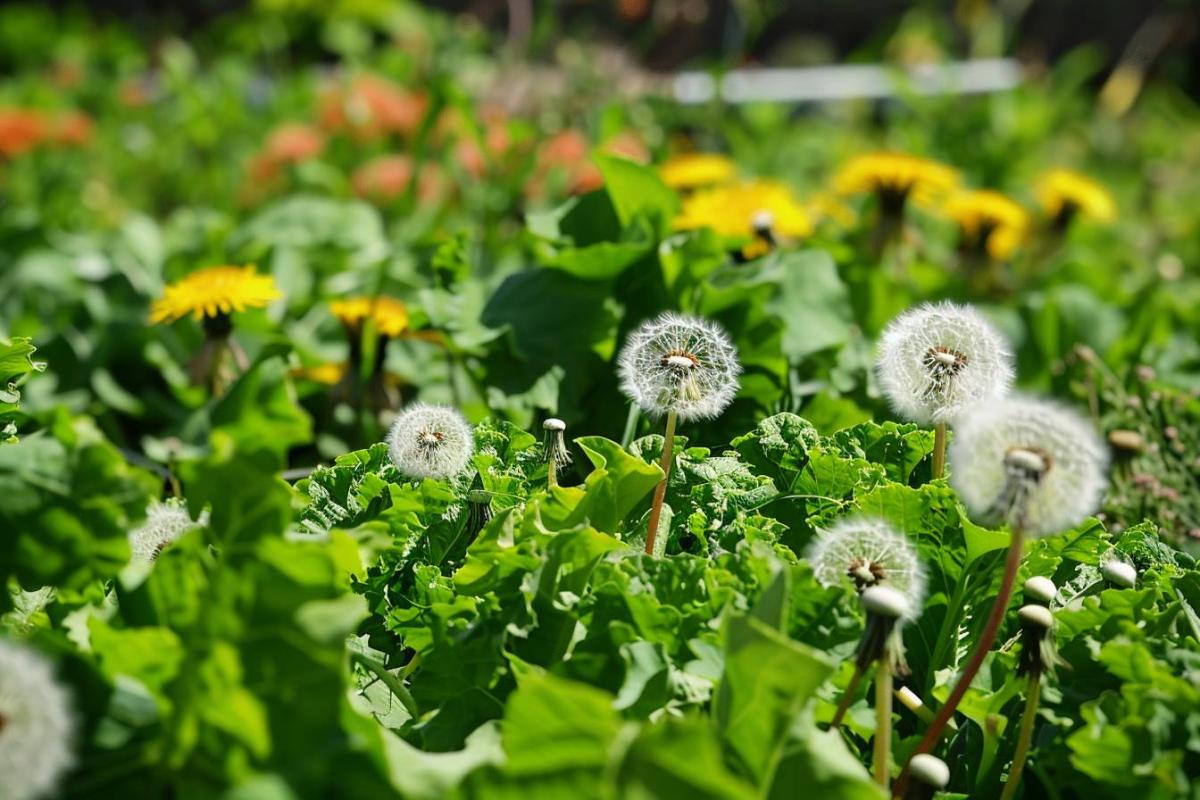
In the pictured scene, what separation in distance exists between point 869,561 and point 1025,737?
20 cm

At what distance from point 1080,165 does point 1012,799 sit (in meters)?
4.89

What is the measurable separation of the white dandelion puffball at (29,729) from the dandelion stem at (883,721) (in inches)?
23.7

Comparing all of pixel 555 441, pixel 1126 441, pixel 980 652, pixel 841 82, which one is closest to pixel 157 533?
pixel 555 441

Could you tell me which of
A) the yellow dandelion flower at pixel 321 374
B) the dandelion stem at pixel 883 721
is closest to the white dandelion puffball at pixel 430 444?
the dandelion stem at pixel 883 721

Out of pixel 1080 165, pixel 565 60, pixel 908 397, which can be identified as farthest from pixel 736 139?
pixel 908 397

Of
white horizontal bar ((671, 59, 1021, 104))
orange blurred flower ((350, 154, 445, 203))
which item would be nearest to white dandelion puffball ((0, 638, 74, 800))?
orange blurred flower ((350, 154, 445, 203))

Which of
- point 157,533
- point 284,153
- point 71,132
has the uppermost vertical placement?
point 284,153

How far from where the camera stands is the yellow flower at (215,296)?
1826 mm

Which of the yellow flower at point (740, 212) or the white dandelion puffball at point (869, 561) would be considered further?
the yellow flower at point (740, 212)

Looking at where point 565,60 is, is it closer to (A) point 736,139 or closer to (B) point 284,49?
(A) point 736,139

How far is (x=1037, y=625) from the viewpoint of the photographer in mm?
982

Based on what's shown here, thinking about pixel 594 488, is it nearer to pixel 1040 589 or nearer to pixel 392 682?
pixel 392 682

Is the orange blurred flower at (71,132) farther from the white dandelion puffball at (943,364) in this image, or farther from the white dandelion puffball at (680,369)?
the white dandelion puffball at (943,364)

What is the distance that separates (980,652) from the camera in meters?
0.99
